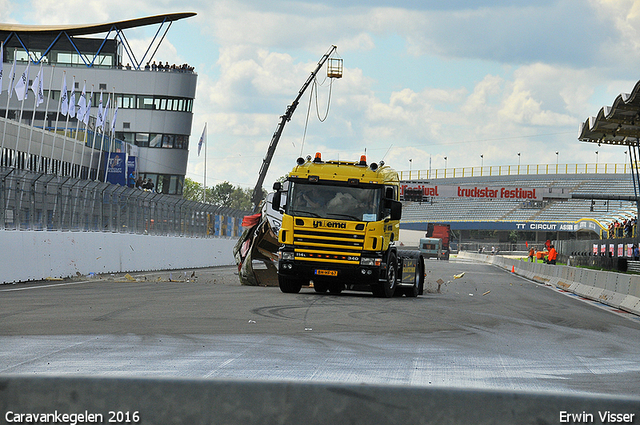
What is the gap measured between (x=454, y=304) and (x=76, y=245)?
12.8 m

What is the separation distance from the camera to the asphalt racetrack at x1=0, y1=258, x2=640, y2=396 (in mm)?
7098

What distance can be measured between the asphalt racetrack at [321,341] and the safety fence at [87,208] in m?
4.69

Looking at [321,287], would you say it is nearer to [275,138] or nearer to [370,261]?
[370,261]

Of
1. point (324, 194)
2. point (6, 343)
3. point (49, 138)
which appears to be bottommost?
point (6, 343)

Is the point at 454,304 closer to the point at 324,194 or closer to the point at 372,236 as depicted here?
the point at 372,236

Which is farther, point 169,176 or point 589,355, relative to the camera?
point 169,176

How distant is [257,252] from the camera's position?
2227 centimetres

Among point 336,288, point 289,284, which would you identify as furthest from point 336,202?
point 336,288

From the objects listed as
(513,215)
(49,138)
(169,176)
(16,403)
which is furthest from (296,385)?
(513,215)

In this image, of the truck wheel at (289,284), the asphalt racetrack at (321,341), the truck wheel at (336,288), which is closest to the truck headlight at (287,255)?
the truck wheel at (289,284)

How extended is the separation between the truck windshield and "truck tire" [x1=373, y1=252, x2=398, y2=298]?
140cm

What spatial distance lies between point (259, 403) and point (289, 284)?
16117 millimetres

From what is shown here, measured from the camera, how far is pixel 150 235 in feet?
102

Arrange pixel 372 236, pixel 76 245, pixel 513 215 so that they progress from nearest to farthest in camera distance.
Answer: pixel 372 236 → pixel 76 245 → pixel 513 215
